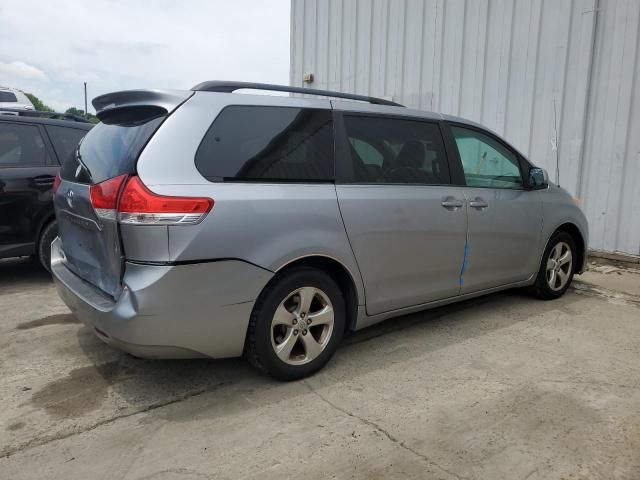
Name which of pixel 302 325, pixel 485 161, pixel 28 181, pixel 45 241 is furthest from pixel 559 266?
pixel 28 181

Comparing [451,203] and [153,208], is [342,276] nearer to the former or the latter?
[451,203]

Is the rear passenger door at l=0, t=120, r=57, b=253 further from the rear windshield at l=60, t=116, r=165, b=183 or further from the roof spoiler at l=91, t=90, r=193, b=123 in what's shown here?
the roof spoiler at l=91, t=90, r=193, b=123

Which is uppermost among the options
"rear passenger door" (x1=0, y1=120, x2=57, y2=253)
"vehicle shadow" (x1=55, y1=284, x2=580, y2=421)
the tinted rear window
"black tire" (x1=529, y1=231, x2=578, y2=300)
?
the tinted rear window

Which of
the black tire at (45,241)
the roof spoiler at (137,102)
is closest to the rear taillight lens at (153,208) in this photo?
the roof spoiler at (137,102)

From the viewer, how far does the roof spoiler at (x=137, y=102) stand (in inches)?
109

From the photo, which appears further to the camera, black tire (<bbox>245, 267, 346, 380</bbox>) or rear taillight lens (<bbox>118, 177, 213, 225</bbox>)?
black tire (<bbox>245, 267, 346, 380</bbox>)

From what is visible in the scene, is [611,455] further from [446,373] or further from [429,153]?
[429,153]

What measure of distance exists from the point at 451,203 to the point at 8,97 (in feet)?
48.1

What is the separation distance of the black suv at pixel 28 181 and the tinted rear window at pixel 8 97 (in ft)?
34.5

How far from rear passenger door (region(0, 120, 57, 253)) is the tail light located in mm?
2904

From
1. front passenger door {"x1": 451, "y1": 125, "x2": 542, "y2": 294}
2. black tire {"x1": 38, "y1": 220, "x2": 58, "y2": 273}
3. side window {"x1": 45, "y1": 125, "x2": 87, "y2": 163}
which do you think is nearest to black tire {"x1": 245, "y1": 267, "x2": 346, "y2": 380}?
front passenger door {"x1": 451, "y1": 125, "x2": 542, "y2": 294}

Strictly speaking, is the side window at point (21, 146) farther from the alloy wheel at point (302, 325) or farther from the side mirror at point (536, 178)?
the side mirror at point (536, 178)

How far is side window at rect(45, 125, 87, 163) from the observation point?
17.5 feet

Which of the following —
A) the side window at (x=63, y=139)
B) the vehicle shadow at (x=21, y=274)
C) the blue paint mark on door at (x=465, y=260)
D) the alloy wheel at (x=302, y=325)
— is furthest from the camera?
the side window at (x=63, y=139)
